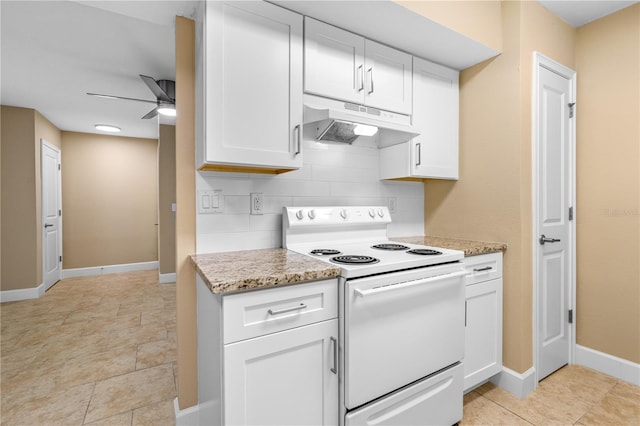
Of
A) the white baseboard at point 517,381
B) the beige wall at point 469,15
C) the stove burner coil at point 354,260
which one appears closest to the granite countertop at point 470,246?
the stove burner coil at point 354,260

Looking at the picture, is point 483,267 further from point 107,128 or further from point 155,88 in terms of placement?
point 107,128

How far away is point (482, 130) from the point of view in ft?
6.97

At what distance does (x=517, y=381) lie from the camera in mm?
1902

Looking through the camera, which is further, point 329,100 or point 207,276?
point 329,100

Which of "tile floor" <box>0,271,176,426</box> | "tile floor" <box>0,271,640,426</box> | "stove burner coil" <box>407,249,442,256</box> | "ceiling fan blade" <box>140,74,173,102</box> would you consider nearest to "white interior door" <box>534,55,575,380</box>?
"tile floor" <box>0,271,640,426</box>

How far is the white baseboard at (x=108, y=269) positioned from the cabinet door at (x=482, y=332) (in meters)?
5.49

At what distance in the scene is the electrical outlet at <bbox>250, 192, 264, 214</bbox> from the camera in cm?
182

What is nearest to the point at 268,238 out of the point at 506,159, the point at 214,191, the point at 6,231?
the point at 214,191

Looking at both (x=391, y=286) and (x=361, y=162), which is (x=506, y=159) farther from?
(x=391, y=286)

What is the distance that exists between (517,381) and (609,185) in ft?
4.77

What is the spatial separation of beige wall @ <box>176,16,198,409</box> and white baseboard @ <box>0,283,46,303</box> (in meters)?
3.77

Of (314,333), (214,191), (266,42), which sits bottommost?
(314,333)

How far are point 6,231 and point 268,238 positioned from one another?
4142 mm

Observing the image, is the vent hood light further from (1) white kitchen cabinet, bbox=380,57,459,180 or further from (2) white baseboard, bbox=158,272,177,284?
(2) white baseboard, bbox=158,272,177,284
